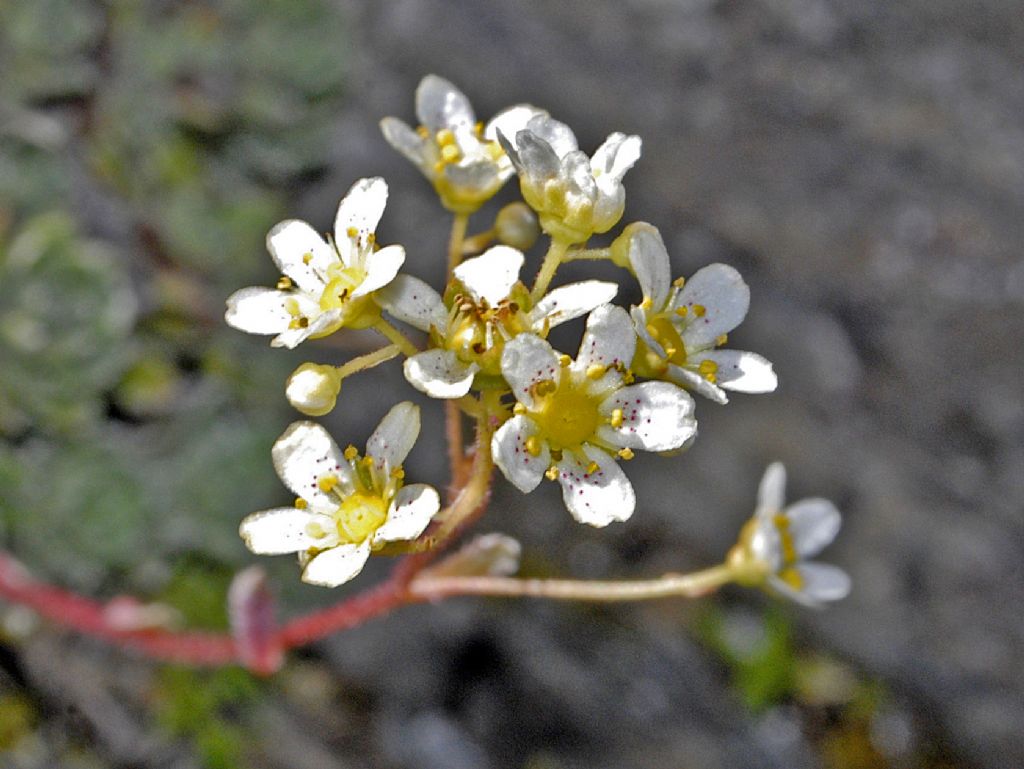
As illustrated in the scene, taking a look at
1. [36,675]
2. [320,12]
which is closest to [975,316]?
[320,12]

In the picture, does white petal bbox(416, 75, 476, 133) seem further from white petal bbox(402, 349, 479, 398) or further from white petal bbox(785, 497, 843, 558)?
white petal bbox(785, 497, 843, 558)

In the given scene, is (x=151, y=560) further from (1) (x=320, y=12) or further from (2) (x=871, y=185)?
(2) (x=871, y=185)

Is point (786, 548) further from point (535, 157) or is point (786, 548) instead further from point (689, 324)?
point (535, 157)

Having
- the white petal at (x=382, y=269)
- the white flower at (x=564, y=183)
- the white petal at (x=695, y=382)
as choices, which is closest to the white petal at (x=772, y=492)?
the white petal at (x=695, y=382)

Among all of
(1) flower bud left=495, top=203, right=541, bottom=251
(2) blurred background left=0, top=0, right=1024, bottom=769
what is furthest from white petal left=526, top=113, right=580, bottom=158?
(2) blurred background left=0, top=0, right=1024, bottom=769

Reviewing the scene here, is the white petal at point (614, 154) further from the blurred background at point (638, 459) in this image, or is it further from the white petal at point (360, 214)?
the blurred background at point (638, 459)

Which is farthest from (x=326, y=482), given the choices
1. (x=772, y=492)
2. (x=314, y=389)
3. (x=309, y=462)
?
(x=772, y=492)
